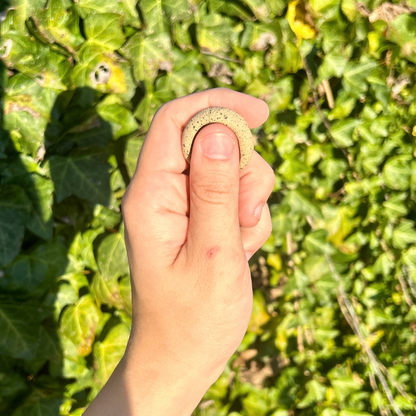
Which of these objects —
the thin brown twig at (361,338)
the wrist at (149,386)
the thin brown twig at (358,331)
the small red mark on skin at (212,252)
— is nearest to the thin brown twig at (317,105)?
the thin brown twig at (361,338)

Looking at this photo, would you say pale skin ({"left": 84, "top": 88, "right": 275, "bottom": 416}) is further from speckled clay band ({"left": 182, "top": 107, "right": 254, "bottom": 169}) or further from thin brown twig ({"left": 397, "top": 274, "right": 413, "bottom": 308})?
thin brown twig ({"left": 397, "top": 274, "right": 413, "bottom": 308})

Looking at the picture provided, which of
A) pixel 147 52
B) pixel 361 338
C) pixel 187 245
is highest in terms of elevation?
pixel 147 52

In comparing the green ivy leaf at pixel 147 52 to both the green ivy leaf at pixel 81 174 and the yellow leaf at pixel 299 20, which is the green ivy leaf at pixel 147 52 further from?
the yellow leaf at pixel 299 20

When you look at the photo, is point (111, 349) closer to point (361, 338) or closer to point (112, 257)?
point (112, 257)

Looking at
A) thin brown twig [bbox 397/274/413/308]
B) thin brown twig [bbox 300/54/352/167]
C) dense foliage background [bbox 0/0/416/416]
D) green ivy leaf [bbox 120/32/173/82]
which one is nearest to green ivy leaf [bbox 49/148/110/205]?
dense foliage background [bbox 0/0/416/416]

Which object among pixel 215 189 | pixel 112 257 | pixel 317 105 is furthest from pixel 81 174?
pixel 317 105

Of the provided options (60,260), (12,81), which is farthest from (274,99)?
(60,260)
